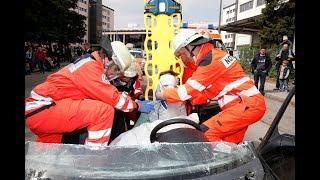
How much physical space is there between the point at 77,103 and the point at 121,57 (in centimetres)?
62

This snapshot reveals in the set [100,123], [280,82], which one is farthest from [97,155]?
[280,82]

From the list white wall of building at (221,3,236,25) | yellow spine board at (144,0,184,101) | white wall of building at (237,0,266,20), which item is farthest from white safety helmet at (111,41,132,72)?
white wall of building at (221,3,236,25)

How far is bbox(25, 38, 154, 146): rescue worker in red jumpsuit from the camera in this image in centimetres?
305

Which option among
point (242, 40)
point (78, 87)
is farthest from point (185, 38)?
point (242, 40)

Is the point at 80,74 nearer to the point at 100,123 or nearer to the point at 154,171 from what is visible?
the point at 100,123

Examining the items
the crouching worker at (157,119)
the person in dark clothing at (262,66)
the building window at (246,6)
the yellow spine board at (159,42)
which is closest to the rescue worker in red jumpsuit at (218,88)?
the crouching worker at (157,119)

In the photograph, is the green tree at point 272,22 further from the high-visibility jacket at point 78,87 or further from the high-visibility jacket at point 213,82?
the high-visibility jacket at point 78,87

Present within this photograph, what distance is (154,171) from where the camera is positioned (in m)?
1.88

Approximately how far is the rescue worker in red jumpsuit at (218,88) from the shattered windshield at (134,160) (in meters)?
1.44

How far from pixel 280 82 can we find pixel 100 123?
1195 cm

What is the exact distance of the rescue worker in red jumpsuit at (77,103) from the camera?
10.0ft

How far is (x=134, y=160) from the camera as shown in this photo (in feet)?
6.50

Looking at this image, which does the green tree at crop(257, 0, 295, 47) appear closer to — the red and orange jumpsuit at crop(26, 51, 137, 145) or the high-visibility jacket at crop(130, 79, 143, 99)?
the high-visibility jacket at crop(130, 79, 143, 99)
